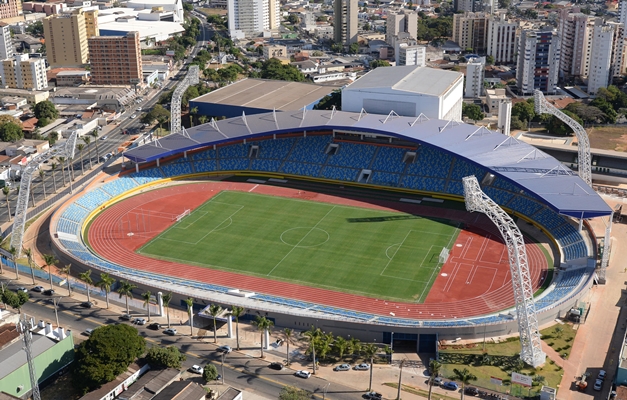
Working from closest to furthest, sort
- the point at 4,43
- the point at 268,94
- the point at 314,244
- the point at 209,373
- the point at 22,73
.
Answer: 1. the point at 209,373
2. the point at 314,244
3. the point at 268,94
4. the point at 22,73
5. the point at 4,43

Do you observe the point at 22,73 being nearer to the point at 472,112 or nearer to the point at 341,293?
the point at 472,112

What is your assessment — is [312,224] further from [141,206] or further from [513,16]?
[513,16]

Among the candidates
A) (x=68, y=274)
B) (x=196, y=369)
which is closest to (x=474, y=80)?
(x=68, y=274)

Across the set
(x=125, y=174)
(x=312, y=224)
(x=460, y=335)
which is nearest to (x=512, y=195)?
→ (x=312, y=224)

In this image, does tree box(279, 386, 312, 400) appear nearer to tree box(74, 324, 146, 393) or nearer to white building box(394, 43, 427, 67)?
tree box(74, 324, 146, 393)

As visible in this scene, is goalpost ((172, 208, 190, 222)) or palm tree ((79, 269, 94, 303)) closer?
palm tree ((79, 269, 94, 303))

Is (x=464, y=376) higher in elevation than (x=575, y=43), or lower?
lower

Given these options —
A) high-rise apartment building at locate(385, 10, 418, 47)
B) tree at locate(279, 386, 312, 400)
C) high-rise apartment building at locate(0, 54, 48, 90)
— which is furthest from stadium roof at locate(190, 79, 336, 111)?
tree at locate(279, 386, 312, 400)
